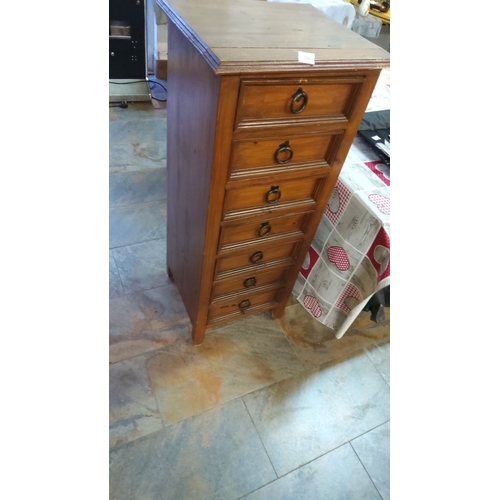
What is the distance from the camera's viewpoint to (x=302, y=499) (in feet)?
3.50

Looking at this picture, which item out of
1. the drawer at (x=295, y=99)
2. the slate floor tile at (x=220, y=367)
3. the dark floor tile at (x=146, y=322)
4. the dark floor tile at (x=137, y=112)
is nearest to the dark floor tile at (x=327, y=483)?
the slate floor tile at (x=220, y=367)

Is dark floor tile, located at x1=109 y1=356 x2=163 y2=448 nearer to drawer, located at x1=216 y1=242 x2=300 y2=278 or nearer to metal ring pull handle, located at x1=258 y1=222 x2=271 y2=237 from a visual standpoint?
drawer, located at x1=216 y1=242 x2=300 y2=278

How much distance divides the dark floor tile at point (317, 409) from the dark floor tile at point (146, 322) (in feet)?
1.26

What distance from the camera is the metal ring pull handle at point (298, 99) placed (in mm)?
733

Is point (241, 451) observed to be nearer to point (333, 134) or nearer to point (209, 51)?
point (333, 134)

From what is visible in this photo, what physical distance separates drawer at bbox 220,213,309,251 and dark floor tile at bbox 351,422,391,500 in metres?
0.76

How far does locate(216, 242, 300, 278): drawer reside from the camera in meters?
1.07

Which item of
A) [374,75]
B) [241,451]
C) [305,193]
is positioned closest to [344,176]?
[305,193]

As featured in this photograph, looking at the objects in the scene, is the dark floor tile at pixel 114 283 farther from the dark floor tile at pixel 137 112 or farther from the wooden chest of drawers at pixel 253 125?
the dark floor tile at pixel 137 112

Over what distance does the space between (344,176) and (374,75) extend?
1.30 ft

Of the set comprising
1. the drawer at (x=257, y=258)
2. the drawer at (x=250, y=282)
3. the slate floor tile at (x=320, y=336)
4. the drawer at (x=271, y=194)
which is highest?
the drawer at (x=271, y=194)

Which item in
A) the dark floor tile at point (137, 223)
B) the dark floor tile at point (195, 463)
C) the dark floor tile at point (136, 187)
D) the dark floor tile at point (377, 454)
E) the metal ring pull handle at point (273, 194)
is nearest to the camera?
the metal ring pull handle at point (273, 194)

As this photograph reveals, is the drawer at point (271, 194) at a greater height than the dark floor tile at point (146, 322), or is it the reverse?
the drawer at point (271, 194)

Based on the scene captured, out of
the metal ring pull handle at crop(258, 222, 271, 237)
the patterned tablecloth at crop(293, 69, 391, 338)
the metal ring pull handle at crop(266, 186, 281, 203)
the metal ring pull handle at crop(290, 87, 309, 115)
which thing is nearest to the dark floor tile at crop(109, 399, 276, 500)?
the patterned tablecloth at crop(293, 69, 391, 338)
